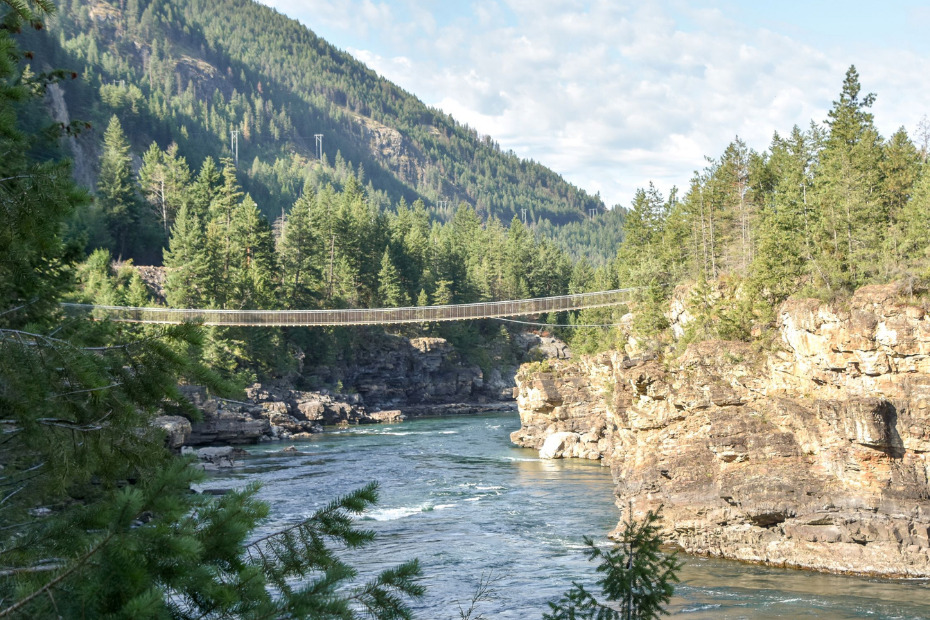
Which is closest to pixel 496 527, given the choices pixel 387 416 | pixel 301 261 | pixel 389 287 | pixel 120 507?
pixel 120 507

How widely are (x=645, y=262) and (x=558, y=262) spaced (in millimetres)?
42922

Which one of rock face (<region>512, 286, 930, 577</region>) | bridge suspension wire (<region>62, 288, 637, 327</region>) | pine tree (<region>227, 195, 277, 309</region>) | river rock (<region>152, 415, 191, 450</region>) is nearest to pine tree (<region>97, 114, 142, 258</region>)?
pine tree (<region>227, 195, 277, 309</region>)

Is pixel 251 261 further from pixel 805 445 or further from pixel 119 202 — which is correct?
pixel 805 445

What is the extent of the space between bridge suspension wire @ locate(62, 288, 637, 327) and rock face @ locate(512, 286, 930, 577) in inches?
849

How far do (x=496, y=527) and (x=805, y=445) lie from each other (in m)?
8.97

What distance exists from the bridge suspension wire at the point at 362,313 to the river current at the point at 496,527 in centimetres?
1133

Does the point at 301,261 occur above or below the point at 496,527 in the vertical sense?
above

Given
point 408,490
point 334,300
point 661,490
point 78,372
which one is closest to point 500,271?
point 334,300

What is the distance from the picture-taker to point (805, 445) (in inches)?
806

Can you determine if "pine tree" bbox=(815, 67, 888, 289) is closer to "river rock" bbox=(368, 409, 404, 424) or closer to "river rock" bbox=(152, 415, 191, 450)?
"river rock" bbox=(152, 415, 191, 450)

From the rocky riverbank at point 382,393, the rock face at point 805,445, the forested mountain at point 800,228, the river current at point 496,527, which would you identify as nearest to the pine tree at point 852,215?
the forested mountain at point 800,228

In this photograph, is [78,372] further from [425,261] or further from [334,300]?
[425,261]

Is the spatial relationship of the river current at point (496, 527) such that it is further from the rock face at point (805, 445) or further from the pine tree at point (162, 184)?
the pine tree at point (162, 184)

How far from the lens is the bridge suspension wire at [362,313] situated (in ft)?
152
